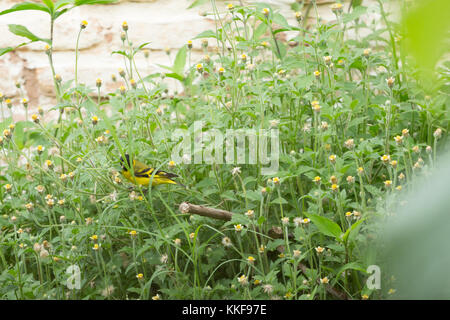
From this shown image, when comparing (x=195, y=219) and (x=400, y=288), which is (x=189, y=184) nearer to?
(x=195, y=219)

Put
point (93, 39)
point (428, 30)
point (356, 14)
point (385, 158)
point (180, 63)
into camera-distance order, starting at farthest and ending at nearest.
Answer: point (93, 39), point (180, 63), point (356, 14), point (385, 158), point (428, 30)

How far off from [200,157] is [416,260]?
0.85m

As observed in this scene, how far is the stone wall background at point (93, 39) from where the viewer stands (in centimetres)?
198

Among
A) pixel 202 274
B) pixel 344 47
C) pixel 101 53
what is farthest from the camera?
pixel 101 53

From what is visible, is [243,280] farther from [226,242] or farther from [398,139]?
[398,139]

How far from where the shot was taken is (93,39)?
6.54ft

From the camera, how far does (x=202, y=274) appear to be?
0.97 meters

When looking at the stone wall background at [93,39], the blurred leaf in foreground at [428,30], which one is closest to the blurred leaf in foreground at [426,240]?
the blurred leaf in foreground at [428,30]

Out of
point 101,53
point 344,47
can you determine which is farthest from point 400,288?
point 101,53

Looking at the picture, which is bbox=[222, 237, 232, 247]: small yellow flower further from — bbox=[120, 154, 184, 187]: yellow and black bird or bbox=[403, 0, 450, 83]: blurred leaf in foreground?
bbox=[403, 0, 450, 83]: blurred leaf in foreground

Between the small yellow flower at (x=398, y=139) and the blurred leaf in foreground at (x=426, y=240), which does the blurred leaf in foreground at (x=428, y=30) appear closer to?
the blurred leaf in foreground at (x=426, y=240)

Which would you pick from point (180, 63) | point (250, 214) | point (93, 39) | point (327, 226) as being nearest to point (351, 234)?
point (327, 226)

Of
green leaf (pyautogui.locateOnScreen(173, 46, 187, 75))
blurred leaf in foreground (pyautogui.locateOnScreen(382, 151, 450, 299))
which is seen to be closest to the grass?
green leaf (pyautogui.locateOnScreen(173, 46, 187, 75))

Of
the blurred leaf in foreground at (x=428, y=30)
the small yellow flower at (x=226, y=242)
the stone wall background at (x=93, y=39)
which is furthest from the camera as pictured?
the stone wall background at (x=93, y=39)
